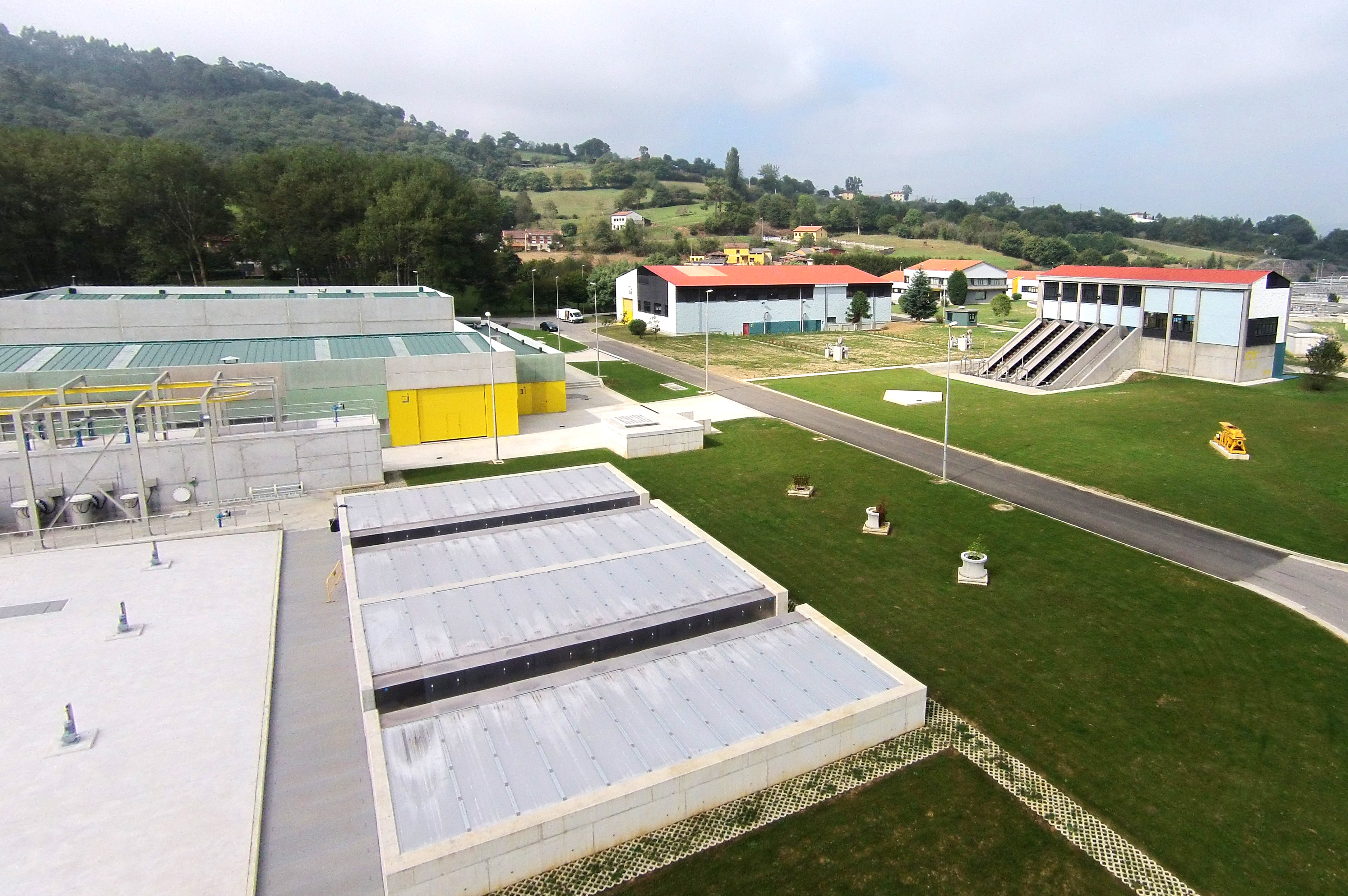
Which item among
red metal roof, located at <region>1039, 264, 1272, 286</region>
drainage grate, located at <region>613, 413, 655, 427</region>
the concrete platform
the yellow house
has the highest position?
the yellow house

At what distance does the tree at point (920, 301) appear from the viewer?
268 ft

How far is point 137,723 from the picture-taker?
1412 cm

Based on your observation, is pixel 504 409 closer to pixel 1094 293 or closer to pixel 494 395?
pixel 494 395

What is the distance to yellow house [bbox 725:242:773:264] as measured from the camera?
124 metres

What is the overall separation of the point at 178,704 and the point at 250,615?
12.9 ft

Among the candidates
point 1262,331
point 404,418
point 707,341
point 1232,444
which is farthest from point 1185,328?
point 404,418

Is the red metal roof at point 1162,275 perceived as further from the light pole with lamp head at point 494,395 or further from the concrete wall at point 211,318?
the concrete wall at point 211,318

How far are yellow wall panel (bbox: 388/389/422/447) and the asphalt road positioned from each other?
17.9 metres

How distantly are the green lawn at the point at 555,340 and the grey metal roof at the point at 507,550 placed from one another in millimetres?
41399

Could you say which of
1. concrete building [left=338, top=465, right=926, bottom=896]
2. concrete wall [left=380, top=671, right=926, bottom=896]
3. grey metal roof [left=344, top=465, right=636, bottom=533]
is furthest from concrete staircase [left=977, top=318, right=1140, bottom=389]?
concrete wall [left=380, top=671, right=926, bottom=896]

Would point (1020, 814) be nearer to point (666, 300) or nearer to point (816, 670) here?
point (816, 670)

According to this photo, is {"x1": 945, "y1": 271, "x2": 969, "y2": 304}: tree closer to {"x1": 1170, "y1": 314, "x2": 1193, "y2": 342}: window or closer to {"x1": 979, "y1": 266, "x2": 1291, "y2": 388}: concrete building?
{"x1": 979, "y1": 266, "x2": 1291, "y2": 388}: concrete building

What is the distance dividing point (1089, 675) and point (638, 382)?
3673 cm

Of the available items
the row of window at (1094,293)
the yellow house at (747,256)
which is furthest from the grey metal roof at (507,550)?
the yellow house at (747,256)
